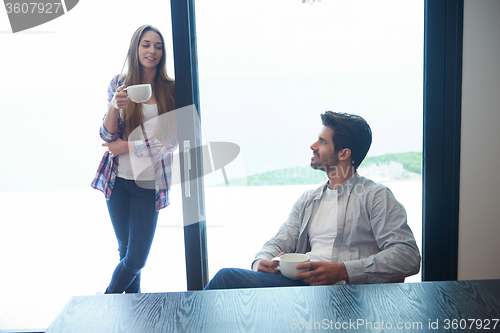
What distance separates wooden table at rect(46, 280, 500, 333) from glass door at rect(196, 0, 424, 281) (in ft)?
3.70

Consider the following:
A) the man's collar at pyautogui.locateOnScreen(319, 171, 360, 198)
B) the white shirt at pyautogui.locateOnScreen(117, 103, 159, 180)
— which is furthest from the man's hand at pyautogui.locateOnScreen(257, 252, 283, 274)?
the white shirt at pyautogui.locateOnScreen(117, 103, 159, 180)

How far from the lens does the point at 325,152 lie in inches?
59.7

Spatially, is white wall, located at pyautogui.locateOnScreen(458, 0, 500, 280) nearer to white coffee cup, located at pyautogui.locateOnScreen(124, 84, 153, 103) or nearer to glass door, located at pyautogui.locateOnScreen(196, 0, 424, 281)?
glass door, located at pyautogui.locateOnScreen(196, 0, 424, 281)

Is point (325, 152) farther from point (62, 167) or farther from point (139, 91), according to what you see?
point (62, 167)

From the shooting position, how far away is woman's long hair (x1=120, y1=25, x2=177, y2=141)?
181 cm

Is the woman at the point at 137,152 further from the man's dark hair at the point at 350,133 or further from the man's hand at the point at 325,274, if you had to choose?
the man's hand at the point at 325,274

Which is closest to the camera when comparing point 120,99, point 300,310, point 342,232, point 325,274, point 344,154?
point 300,310

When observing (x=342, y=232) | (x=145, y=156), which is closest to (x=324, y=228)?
(x=342, y=232)

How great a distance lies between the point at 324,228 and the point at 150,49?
3.97 feet

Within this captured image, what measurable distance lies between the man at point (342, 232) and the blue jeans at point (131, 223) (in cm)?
71

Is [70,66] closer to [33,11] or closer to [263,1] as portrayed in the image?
[33,11]

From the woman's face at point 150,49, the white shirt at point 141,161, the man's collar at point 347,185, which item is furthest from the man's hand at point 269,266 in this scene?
the woman's face at point 150,49

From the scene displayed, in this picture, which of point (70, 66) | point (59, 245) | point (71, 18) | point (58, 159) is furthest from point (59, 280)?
point (71, 18)

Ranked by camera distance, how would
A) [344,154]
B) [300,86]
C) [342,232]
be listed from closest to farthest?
[342,232] < [344,154] < [300,86]
